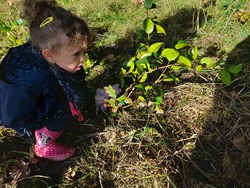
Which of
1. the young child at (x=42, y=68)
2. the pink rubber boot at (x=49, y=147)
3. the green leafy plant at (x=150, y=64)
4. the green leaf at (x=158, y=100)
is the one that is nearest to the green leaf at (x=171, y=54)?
the green leafy plant at (x=150, y=64)

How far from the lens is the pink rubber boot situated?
1.91 m

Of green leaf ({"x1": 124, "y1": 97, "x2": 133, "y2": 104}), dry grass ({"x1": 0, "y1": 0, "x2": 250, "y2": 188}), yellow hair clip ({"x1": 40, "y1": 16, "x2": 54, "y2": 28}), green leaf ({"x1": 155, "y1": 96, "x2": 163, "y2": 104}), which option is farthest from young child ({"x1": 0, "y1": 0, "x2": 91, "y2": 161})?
green leaf ({"x1": 155, "y1": 96, "x2": 163, "y2": 104})

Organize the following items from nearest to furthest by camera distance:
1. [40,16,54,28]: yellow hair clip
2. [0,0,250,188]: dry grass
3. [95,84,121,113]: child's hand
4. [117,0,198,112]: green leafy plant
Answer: [40,16,54,28]: yellow hair clip → [0,0,250,188]: dry grass → [117,0,198,112]: green leafy plant → [95,84,121,113]: child's hand

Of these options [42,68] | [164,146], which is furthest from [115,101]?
[42,68]

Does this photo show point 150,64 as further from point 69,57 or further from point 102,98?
point 69,57

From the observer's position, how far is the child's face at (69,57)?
5.52ft

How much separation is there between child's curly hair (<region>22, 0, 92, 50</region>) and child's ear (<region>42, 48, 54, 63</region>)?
0.07ft

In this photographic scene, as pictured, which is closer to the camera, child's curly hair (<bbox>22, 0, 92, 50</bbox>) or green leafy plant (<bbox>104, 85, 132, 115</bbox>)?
child's curly hair (<bbox>22, 0, 92, 50</bbox>)

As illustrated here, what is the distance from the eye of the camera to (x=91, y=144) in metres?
2.04

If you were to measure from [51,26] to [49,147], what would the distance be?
0.75 meters

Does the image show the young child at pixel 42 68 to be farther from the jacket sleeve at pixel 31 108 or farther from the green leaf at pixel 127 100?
the green leaf at pixel 127 100

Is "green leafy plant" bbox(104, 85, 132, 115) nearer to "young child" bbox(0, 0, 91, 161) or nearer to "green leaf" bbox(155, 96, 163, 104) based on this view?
"green leaf" bbox(155, 96, 163, 104)

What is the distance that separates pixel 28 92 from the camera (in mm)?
1602

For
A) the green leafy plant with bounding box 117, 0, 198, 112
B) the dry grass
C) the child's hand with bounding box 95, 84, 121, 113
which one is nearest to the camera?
the dry grass
